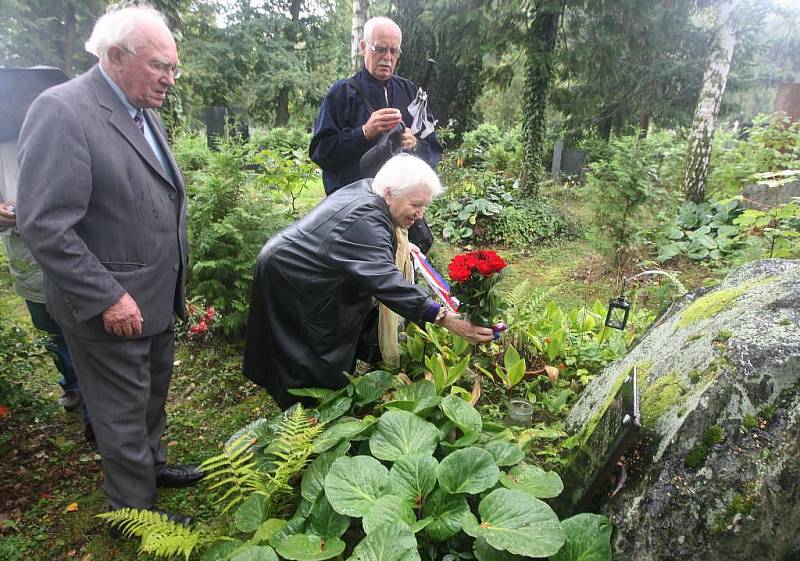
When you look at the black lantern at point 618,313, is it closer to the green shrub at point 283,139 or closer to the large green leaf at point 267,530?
the large green leaf at point 267,530

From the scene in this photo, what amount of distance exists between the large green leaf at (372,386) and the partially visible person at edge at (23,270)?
1742 millimetres

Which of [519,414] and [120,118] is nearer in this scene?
[120,118]

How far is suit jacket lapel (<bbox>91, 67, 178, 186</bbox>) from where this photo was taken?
6.46 ft

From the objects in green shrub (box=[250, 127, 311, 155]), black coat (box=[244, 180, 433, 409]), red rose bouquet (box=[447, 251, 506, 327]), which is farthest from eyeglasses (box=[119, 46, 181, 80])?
green shrub (box=[250, 127, 311, 155])

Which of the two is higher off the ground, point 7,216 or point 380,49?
point 380,49

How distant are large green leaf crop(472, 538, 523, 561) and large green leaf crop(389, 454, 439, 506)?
0.26 m

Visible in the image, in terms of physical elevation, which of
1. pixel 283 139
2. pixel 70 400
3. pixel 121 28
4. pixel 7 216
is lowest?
pixel 70 400

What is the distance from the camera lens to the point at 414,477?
1.83 metres

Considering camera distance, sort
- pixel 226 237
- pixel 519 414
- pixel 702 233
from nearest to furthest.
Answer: pixel 519 414 → pixel 226 237 → pixel 702 233

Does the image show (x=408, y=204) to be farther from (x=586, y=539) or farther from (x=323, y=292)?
(x=586, y=539)

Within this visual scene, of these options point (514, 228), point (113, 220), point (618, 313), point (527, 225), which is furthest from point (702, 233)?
point (113, 220)

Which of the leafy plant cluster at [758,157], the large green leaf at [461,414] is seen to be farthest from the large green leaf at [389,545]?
the leafy plant cluster at [758,157]

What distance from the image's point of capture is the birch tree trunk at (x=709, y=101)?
25.8 ft

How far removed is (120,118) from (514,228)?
7.31 m
